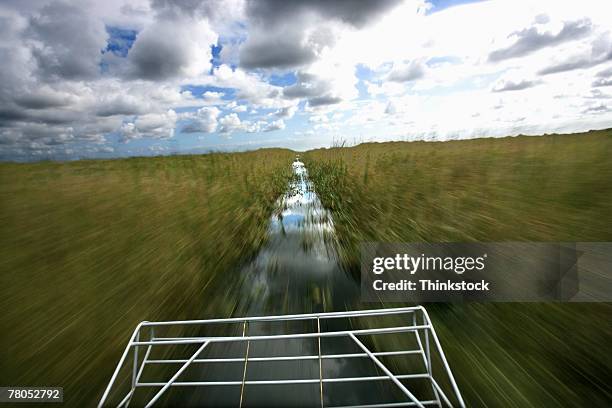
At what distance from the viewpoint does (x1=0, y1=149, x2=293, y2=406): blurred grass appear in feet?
7.84

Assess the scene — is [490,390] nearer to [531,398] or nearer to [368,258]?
[531,398]

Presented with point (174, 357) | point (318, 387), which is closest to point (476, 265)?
point (318, 387)

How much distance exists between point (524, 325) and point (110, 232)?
6.25 metres

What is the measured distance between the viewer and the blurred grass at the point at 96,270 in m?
2.39

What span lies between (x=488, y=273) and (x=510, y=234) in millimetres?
1059

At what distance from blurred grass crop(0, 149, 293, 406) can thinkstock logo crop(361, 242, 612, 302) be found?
2.40 m

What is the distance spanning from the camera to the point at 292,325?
11.0ft

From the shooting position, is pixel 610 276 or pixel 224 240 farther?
pixel 224 240

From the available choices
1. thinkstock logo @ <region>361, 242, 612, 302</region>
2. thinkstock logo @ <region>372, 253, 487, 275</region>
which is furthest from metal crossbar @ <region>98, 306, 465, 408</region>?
thinkstock logo @ <region>372, 253, 487, 275</region>

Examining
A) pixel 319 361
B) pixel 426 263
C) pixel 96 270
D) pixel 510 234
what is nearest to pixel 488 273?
pixel 426 263

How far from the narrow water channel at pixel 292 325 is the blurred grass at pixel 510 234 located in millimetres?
500

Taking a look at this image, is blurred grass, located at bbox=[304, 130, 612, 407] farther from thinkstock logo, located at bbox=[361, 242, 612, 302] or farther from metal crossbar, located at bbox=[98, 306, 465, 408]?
metal crossbar, located at bbox=[98, 306, 465, 408]

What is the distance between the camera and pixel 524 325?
8.89 ft

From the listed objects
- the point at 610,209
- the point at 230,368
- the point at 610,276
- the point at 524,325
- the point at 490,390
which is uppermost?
the point at 610,209
